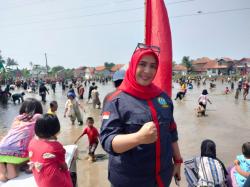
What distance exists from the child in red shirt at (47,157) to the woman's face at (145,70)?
1358mm

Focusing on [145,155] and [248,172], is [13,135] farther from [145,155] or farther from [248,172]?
[248,172]

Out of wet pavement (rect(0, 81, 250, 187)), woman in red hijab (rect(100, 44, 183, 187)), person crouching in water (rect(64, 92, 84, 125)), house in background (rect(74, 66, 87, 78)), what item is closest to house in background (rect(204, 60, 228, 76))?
house in background (rect(74, 66, 87, 78))

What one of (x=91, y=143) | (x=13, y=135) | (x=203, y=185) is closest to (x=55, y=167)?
(x=13, y=135)

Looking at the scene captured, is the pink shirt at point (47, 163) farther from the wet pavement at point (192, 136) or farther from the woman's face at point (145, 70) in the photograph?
the wet pavement at point (192, 136)

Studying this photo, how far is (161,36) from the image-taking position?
13.5ft

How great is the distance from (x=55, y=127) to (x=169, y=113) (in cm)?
139

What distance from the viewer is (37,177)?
113 inches

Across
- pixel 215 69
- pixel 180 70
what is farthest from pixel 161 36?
pixel 180 70

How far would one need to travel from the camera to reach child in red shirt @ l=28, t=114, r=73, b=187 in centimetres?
281

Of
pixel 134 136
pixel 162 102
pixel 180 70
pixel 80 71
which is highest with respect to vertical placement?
pixel 162 102

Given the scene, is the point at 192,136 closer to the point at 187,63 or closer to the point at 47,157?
the point at 47,157

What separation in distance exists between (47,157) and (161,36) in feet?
7.94

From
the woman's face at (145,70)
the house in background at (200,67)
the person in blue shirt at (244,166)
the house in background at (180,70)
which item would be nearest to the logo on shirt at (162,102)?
the woman's face at (145,70)

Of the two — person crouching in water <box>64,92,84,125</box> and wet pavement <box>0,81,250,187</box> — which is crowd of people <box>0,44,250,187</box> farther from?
person crouching in water <box>64,92,84,125</box>
